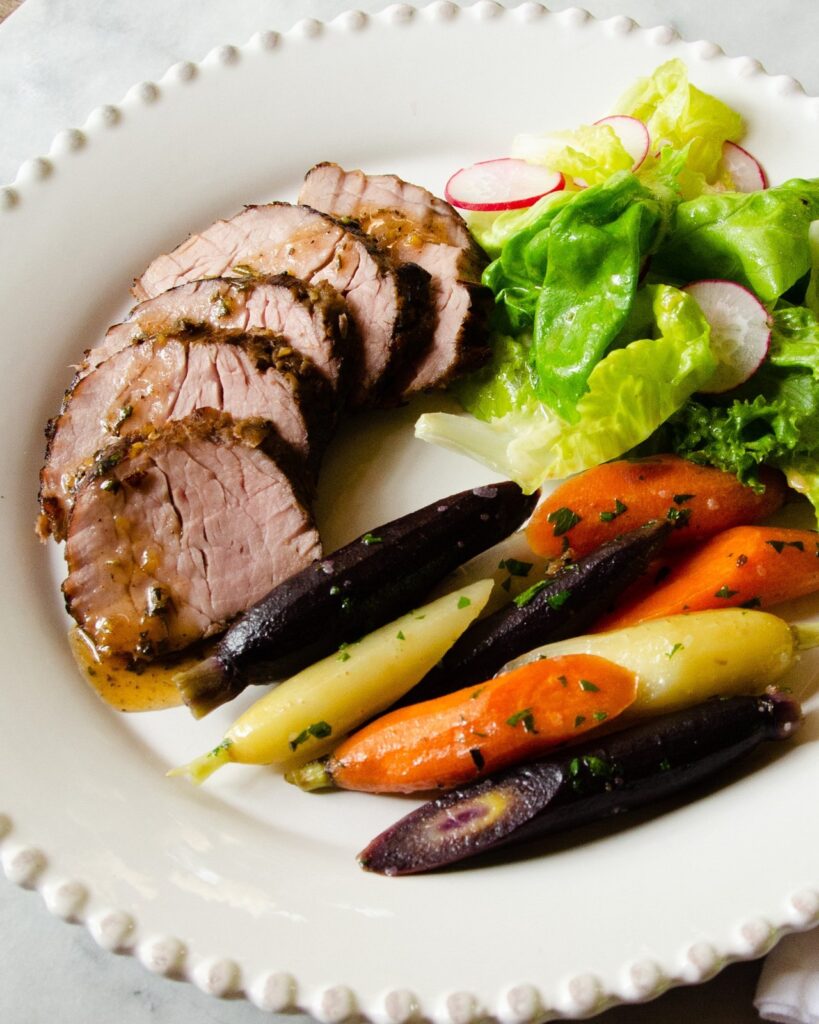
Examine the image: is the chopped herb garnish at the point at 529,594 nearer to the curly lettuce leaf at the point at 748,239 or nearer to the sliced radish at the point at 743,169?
the curly lettuce leaf at the point at 748,239

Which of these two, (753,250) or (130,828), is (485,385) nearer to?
(753,250)

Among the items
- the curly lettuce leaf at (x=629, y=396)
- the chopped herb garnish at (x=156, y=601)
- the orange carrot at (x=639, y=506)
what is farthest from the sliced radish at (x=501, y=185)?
the chopped herb garnish at (x=156, y=601)

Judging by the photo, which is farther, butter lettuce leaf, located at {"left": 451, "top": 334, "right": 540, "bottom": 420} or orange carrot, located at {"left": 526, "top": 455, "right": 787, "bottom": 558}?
butter lettuce leaf, located at {"left": 451, "top": 334, "right": 540, "bottom": 420}

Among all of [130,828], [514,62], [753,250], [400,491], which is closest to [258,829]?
[130,828]

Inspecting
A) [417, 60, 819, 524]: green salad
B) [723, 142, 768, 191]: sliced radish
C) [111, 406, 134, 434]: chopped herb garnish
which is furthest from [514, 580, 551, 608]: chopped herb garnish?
[723, 142, 768, 191]: sliced radish

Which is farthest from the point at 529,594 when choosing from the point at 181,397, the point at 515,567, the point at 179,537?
the point at 181,397

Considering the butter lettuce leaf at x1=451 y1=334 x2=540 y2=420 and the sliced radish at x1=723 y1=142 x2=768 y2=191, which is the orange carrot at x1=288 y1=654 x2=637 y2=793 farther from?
the sliced radish at x1=723 y1=142 x2=768 y2=191
